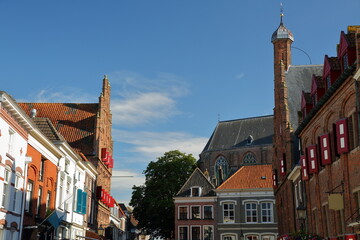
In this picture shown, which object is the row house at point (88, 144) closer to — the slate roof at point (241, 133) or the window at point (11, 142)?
the window at point (11, 142)

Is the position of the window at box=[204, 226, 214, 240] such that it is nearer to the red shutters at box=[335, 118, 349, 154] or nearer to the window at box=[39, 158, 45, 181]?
the window at box=[39, 158, 45, 181]

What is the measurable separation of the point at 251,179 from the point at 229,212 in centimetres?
466

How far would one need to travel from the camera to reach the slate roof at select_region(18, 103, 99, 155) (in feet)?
141

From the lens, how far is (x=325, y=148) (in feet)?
64.0

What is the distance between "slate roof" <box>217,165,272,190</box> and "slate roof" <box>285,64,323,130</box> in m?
16.3

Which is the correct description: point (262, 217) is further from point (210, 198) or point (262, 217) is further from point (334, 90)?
point (334, 90)

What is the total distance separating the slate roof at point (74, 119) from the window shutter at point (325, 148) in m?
27.0

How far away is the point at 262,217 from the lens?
1984 inches

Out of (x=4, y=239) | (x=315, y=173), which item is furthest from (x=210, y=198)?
(x=4, y=239)

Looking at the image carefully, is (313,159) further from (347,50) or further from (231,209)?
(231,209)

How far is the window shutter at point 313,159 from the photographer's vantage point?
21625 millimetres

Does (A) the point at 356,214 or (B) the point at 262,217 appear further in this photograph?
(B) the point at 262,217

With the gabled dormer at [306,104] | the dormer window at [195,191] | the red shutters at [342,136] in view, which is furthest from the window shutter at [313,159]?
the dormer window at [195,191]

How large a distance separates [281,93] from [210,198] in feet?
A: 65.4
